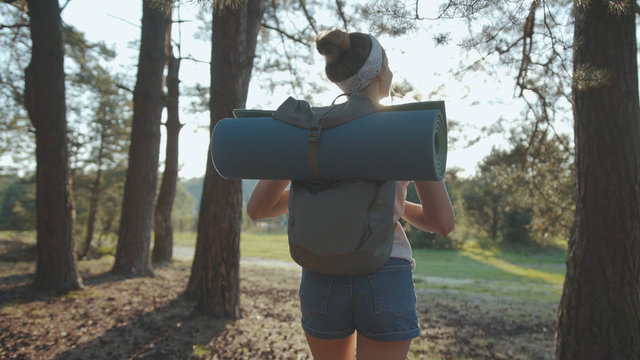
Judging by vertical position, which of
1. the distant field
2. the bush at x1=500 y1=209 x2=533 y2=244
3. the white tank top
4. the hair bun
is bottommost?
the distant field

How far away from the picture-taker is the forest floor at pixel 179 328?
13.1ft

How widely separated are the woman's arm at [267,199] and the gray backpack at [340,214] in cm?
20

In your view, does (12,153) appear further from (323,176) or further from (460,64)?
(323,176)

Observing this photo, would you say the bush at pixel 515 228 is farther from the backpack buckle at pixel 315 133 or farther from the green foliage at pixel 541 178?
the backpack buckle at pixel 315 133

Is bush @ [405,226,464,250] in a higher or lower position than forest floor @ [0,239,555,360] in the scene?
lower

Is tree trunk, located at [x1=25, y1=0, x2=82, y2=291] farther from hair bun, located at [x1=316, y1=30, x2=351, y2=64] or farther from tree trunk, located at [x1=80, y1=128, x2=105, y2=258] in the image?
tree trunk, located at [x1=80, y1=128, x2=105, y2=258]

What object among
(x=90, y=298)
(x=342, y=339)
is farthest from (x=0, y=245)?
(x=342, y=339)

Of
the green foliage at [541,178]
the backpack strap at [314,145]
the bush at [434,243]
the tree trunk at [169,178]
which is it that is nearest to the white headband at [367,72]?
the backpack strap at [314,145]

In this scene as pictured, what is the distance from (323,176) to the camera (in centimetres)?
123

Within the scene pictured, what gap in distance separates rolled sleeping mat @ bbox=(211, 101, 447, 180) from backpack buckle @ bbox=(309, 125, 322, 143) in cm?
1

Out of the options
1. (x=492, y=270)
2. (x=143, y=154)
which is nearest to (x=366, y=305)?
(x=143, y=154)

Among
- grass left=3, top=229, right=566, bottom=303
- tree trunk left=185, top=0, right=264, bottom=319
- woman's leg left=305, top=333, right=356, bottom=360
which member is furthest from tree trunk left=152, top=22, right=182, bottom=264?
woman's leg left=305, top=333, right=356, bottom=360

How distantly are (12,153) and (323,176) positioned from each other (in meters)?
17.4

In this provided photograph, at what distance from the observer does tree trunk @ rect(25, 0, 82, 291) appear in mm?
5699
